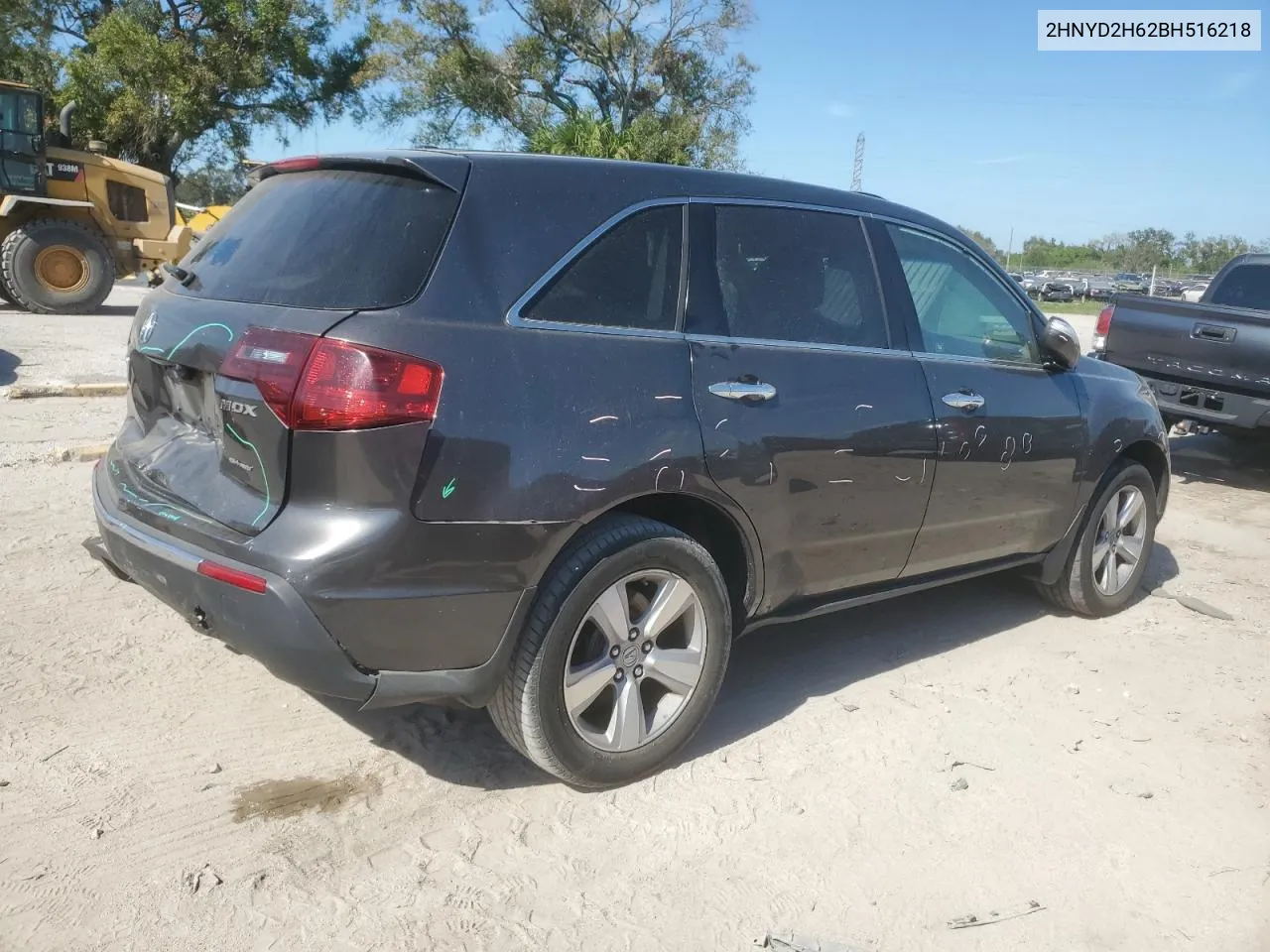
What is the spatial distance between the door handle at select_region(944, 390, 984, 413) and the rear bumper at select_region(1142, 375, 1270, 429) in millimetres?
4477

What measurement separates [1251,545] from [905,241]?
13.5ft

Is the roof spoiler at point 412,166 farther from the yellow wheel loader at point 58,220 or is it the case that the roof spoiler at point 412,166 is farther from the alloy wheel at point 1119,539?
the yellow wheel loader at point 58,220

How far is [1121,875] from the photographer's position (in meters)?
3.11

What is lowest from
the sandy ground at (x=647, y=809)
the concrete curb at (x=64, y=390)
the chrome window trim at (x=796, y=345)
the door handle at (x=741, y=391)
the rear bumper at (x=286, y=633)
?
the sandy ground at (x=647, y=809)

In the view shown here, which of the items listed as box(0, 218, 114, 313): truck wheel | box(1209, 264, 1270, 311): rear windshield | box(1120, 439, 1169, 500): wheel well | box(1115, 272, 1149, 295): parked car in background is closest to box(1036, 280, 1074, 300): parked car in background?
box(1115, 272, 1149, 295): parked car in background

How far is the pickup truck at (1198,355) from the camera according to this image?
8000 mm

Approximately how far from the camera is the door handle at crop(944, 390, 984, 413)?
13.4 ft

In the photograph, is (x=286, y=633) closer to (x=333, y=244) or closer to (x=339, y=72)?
(x=333, y=244)

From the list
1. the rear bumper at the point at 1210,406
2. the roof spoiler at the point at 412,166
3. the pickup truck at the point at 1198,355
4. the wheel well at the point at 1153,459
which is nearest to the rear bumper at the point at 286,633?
the roof spoiler at the point at 412,166

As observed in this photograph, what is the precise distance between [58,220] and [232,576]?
48.8 feet

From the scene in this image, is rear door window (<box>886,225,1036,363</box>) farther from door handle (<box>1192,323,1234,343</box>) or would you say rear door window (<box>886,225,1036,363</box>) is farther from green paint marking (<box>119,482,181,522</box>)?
door handle (<box>1192,323,1234,343</box>)

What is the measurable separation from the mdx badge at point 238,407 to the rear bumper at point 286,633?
38 centimetres

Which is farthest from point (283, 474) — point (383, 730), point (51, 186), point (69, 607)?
point (51, 186)

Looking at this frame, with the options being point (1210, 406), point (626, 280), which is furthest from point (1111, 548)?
point (1210, 406)
